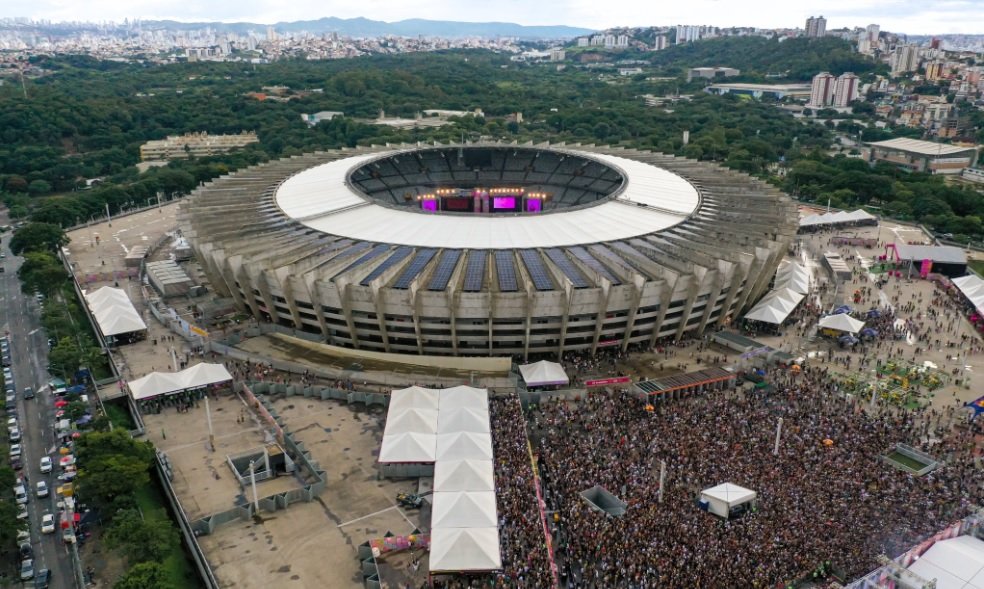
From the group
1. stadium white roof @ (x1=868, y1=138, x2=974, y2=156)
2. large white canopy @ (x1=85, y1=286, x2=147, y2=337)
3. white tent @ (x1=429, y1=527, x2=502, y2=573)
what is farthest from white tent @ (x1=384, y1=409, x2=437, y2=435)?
stadium white roof @ (x1=868, y1=138, x2=974, y2=156)

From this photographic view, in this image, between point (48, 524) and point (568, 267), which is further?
point (568, 267)

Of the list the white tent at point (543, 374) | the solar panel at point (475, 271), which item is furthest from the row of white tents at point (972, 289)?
the solar panel at point (475, 271)

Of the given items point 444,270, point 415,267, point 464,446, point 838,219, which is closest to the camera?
point 464,446

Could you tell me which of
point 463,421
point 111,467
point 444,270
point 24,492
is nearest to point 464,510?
point 463,421

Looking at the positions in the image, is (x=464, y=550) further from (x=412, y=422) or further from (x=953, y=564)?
(x=953, y=564)

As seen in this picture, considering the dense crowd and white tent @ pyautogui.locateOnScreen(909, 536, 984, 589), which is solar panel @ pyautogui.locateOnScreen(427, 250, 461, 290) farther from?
white tent @ pyautogui.locateOnScreen(909, 536, 984, 589)

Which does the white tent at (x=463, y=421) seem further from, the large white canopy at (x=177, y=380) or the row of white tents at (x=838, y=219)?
the row of white tents at (x=838, y=219)

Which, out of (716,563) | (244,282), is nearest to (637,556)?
(716,563)
